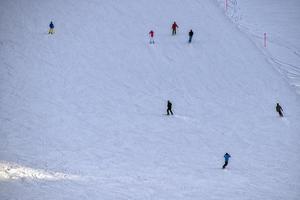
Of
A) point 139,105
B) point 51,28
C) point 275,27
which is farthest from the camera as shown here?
point 275,27

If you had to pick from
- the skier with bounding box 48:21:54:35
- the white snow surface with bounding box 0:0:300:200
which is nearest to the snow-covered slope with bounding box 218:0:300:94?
the white snow surface with bounding box 0:0:300:200

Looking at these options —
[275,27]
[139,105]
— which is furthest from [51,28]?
[275,27]

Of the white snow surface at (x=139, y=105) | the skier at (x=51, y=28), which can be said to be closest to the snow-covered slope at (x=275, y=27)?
the white snow surface at (x=139, y=105)

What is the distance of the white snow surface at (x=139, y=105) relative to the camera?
1465cm

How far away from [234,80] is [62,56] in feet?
38.9

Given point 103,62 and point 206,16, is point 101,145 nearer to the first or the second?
point 103,62

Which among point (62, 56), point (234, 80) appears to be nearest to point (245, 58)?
point (234, 80)

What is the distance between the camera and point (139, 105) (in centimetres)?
2252

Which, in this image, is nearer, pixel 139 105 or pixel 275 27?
pixel 139 105

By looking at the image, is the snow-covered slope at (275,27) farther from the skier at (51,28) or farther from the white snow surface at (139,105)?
the skier at (51,28)

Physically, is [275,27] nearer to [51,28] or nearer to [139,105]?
[139,105]

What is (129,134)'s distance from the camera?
754 inches

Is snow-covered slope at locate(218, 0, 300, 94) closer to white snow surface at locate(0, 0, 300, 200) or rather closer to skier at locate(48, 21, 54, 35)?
white snow surface at locate(0, 0, 300, 200)

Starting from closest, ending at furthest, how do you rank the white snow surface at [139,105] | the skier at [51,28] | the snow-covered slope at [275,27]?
the white snow surface at [139,105] < the skier at [51,28] < the snow-covered slope at [275,27]
